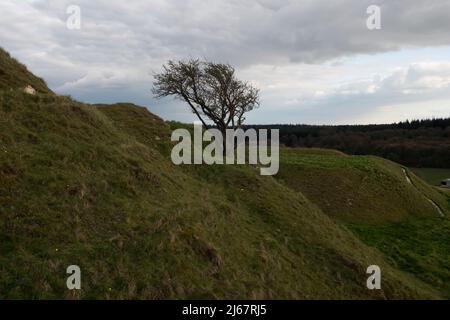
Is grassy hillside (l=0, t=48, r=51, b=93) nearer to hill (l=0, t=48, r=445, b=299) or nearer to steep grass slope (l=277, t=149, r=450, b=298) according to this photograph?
hill (l=0, t=48, r=445, b=299)

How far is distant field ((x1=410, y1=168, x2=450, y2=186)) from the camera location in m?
92.7

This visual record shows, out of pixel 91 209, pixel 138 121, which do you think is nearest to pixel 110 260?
pixel 91 209

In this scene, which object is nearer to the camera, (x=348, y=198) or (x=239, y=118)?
(x=348, y=198)

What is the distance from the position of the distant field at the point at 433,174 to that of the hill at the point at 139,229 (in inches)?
3149

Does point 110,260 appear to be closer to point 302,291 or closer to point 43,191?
point 43,191

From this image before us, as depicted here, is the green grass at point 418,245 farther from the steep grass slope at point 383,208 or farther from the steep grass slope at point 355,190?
the steep grass slope at point 355,190

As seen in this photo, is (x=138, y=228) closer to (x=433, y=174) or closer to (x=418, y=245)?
(x=418, y=245)

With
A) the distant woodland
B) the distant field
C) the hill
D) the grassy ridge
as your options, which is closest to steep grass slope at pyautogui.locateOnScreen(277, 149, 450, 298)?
the grassy ridge

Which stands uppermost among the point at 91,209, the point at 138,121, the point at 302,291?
the point at 138,121

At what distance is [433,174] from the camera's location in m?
103

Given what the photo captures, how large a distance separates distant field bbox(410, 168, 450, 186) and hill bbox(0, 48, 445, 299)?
7999 cm
